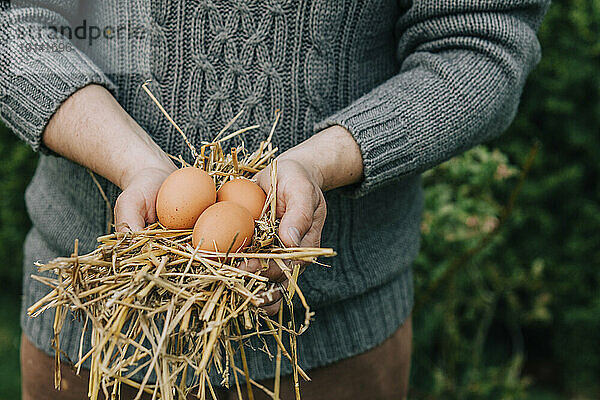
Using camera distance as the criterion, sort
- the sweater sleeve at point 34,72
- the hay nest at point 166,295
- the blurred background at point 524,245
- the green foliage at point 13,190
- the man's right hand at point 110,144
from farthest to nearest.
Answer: the green foliage at point 13,190 → the blurred background at point 524,245 → the sweater sleeve at point 34,72 → the man's right hand at point 110,144 → the hay nest at point 166,295

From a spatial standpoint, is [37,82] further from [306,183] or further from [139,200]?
[306,183]

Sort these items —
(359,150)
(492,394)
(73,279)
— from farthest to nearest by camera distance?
1. (492,394)
2. (359,150)
3. (73,279)

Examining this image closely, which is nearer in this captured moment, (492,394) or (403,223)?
(403,223)

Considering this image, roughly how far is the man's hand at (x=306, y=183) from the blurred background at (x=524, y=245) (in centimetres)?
145

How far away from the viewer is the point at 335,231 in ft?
5.01

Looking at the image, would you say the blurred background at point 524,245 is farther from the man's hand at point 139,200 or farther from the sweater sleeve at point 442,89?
the man's hand at point 139,200

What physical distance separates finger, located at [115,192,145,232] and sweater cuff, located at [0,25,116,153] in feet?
1.05

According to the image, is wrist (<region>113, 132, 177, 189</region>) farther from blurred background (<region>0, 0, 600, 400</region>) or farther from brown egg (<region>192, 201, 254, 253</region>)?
blurred background (<region>0, 0, 600, 400</region>)

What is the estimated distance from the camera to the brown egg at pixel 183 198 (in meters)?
1.20

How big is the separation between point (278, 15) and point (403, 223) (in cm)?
63

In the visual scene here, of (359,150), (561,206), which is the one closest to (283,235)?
(359,150)

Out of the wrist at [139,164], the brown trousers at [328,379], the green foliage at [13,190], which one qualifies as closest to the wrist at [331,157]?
the wrist at [139,164]

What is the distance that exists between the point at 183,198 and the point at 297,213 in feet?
0.78

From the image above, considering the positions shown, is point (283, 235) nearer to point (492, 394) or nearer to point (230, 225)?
point (230, 225)
